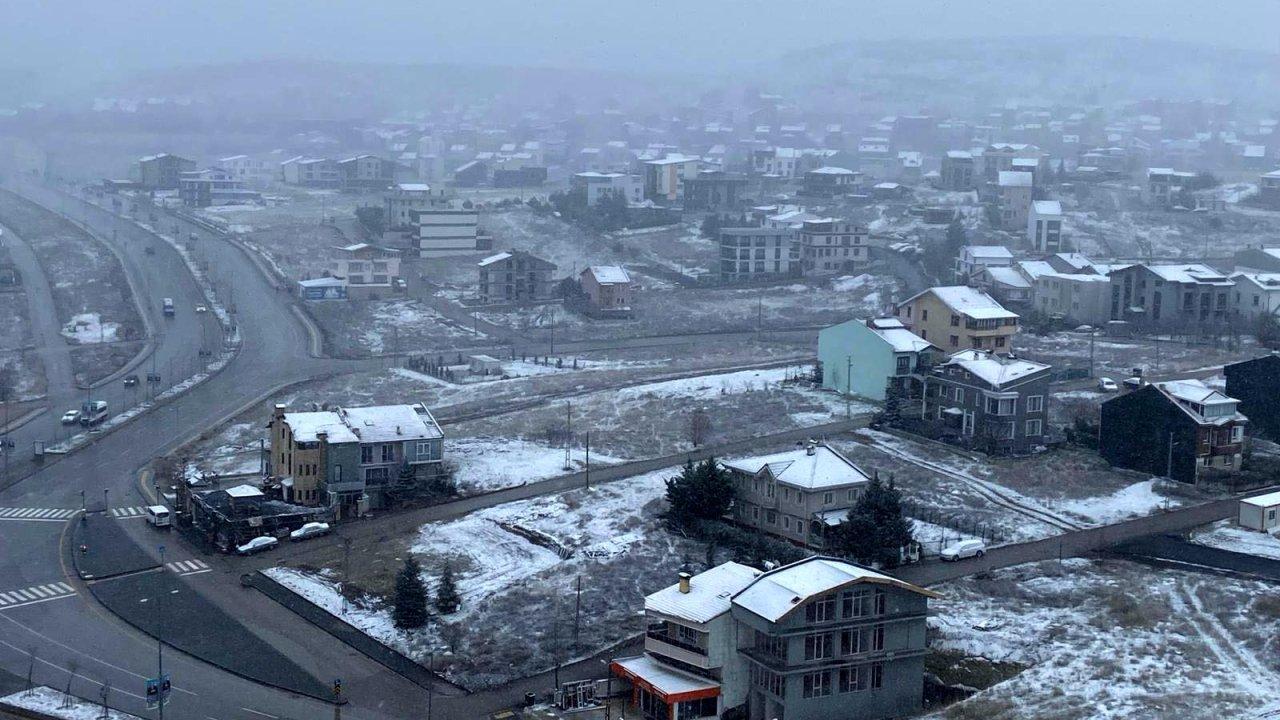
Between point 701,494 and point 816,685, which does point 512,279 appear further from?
point 816,685

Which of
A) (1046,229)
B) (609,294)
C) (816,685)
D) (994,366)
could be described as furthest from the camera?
(1046,229)

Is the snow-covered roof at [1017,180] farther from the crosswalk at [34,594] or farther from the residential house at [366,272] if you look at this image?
the crosswalk at [34,594]

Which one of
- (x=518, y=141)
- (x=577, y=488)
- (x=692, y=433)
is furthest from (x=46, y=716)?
(x=518, y=141)

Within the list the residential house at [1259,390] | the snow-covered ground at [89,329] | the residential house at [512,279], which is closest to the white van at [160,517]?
the snow-covered ground at [89,329]

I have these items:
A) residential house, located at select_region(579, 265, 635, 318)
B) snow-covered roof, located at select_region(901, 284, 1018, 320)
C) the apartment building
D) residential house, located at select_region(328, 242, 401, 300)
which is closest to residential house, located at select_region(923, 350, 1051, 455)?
snow-covered roof, located at select_region(901, 284, 1018, 320)

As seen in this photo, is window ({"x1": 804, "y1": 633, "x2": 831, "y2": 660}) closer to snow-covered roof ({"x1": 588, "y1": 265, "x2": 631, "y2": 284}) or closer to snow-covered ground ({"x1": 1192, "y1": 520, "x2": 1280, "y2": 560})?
snow-covered ground ({"x1": 1192, "y1": 520, "x2": 1280, "y2": 560})

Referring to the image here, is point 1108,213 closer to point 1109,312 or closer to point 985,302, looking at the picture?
point 1109,312

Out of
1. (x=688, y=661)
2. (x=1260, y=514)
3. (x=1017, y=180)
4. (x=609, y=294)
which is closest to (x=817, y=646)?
(x=688, y=661)
